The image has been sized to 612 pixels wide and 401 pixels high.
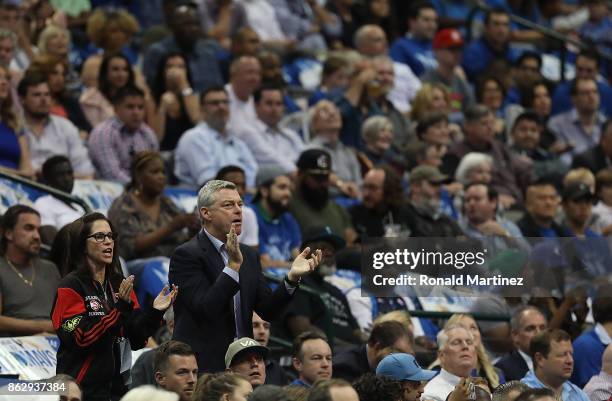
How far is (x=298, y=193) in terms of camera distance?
568 inches

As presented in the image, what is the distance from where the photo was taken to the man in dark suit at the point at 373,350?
11.0 meters

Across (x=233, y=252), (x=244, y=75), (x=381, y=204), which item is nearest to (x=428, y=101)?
(x=244, y=75)

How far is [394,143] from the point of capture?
17.2 metres

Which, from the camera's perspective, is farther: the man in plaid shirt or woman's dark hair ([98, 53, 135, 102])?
woman's dark hair ([98, 53, 135, 102])

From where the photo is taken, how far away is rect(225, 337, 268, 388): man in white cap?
905 cm

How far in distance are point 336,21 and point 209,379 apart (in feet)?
41.9

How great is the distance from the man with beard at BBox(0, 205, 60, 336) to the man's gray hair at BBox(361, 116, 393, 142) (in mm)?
5749

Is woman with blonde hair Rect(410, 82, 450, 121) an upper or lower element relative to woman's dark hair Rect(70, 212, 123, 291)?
upper

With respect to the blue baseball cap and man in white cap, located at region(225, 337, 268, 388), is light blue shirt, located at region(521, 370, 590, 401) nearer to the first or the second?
the blue baseball cap

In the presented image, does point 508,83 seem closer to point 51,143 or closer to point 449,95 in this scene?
point 449,95

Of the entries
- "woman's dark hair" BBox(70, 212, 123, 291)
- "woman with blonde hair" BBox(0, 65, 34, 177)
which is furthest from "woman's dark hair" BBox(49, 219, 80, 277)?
"woman with blonde hair" BBox(0, 65, 34, 177)

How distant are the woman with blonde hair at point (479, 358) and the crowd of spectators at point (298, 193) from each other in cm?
2

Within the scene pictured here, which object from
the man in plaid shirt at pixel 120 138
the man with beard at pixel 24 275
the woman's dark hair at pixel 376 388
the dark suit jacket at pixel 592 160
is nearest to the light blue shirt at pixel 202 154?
the man in plaid shirt at pixel 120 138

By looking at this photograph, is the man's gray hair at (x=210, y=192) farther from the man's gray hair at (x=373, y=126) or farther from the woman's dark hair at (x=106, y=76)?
the man's gray hair at (x=373, y=126)
